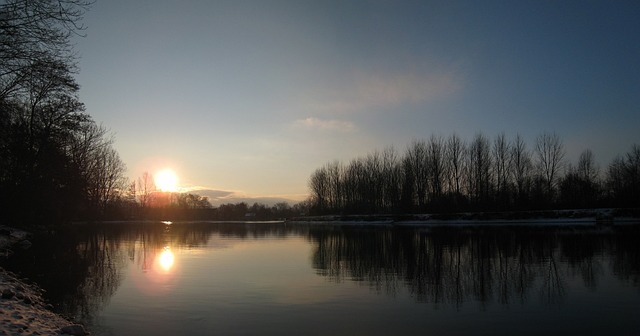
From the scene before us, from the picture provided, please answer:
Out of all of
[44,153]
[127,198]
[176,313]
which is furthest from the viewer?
[127,198]

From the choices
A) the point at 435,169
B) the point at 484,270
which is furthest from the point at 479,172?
the point at 484,270

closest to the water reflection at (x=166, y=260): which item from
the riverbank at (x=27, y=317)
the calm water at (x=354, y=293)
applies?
the calm water at (x=354, y=293)

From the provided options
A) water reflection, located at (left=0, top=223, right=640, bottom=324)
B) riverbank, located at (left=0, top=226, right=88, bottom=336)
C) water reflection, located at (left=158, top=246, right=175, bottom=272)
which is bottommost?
water reflection, located at (left=158, top=246, right=175, bottom=272)

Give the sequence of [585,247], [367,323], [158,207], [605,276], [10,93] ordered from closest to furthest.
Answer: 1. [367,323]
2. [605,276]
3. [10,93]
4. [585,247]
5. [158,207]

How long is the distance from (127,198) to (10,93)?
11841cm

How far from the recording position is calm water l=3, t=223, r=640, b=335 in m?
9.17

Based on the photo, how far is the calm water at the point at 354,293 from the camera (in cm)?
917

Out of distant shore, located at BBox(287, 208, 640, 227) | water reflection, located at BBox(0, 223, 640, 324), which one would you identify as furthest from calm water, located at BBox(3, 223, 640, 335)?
distant shore, located at BBox(287, 208, 640, 227)

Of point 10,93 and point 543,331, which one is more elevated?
point 10,93

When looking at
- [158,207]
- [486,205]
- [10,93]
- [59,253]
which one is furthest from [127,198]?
[10,93]

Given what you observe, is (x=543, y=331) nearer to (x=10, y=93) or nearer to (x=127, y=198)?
(x=10, y=93)

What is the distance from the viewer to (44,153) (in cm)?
3341

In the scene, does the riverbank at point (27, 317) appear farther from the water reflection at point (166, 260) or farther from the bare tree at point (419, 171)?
the bare tree at point (419, 171)

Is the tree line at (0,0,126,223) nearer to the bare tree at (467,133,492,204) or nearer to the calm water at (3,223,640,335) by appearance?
the calm water at (3,223,640,335)
